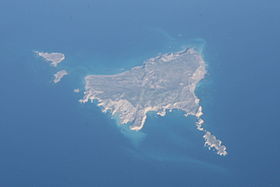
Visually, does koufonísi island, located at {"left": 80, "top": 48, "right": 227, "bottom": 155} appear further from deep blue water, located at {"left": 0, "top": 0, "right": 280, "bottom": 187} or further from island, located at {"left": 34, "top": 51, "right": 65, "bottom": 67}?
island, located at {"left": 34, "top": 51, "right": 65, "bottom": 67}

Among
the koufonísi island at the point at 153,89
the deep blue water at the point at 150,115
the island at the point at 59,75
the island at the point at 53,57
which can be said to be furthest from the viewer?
the island at the point at 53,57

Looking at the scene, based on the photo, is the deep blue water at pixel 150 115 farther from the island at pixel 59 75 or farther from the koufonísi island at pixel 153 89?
the koufonísi island at pixel 153 89

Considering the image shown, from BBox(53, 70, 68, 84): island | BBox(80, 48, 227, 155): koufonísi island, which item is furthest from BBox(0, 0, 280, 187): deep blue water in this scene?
BBox(80, 48, 227, 155): koufonísi island

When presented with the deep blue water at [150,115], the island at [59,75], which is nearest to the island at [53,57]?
the deep blue water at [150,115]

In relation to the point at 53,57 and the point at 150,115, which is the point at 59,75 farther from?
the point at 150,115

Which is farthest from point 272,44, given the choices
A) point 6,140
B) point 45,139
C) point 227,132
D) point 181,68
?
point 6,140

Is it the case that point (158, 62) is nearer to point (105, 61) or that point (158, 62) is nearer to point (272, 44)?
point (105, 61)
